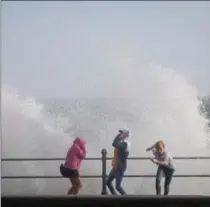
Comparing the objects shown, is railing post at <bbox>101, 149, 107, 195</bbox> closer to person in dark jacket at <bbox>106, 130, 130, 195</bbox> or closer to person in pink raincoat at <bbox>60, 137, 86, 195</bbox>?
person in dark jacket at <bbox>106, 130, 130, 195</bbox>

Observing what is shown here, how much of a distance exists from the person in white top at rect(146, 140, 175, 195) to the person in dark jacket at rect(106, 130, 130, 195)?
1.63 ft

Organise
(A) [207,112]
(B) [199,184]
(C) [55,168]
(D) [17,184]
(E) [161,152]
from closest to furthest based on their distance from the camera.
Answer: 1. (E) [161,152]
2. (D) [17,184]
3. (B) [199,184]
4. (C) [55,168]
5. (A) [207,112]

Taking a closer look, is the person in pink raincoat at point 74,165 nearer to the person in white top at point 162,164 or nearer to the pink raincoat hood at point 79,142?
the pink raincoat hood at point 79,142

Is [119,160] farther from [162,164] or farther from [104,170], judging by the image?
[162,164]

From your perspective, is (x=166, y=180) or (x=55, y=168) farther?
(x=55, y=168)

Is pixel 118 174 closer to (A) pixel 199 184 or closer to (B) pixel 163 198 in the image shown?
(B) pixel 163 198

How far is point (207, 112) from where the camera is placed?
11.3 m

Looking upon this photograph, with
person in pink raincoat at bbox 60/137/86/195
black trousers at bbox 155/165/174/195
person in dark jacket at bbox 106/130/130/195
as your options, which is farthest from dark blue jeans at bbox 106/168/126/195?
black trousers at bbox 155/165/174/195

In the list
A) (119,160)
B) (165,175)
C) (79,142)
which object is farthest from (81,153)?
(165,175)

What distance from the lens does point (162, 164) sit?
24.1 ft

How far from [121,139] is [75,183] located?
1178 millimetres

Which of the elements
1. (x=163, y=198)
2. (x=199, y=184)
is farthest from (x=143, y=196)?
(x=199, y=184)

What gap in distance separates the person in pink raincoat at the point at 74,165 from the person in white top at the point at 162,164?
1316 mm
